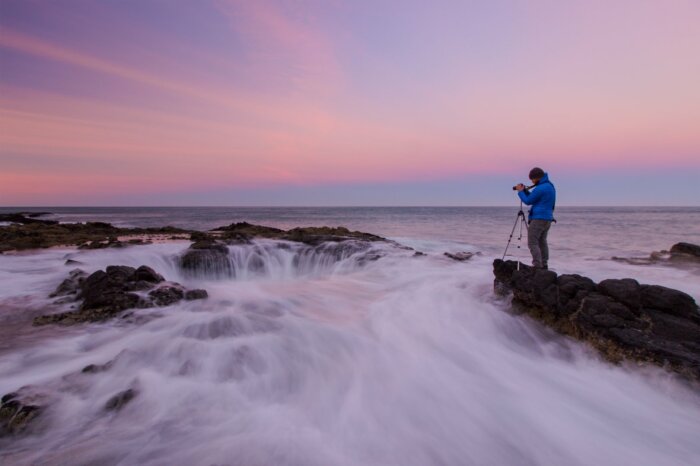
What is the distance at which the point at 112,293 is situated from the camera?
663cm

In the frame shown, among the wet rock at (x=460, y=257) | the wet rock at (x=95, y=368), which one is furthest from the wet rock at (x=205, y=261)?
the wet rock at (x=460, y=257)

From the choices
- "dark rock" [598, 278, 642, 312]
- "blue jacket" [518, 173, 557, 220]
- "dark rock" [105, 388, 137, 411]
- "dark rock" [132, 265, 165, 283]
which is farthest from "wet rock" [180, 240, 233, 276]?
"dark rock" [598, 278, 642, 312]

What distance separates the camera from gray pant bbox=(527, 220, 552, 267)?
737 centimetres

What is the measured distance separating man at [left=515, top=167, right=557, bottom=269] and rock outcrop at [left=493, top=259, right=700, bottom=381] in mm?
1279

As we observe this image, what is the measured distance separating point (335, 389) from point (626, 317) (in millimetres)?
4316

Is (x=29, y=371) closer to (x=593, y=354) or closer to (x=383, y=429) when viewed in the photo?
(x=383, y=429)

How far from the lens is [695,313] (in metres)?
5.01

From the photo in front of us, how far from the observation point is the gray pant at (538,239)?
290 inches

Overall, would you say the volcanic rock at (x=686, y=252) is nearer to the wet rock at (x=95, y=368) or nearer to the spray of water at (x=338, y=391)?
the spray of water at (x=338, y=391)

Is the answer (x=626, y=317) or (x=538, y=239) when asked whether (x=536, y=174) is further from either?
(x=626, y=317)

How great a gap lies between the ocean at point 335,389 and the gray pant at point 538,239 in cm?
128

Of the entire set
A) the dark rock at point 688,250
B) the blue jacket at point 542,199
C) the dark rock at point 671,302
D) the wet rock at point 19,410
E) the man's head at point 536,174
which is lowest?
the wet rock at point 19,410

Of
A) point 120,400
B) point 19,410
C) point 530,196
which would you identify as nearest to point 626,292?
point 530,196

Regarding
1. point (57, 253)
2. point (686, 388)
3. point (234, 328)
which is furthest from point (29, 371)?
point (57, 253)
